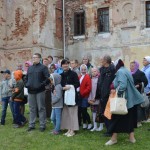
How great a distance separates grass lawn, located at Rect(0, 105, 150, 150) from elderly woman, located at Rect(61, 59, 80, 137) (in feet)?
0.89

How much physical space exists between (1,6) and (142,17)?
8.81 metres

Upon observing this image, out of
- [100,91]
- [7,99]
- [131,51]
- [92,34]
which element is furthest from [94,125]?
[92,34]

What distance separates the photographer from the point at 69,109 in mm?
8719

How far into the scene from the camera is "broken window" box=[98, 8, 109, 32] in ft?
68.1

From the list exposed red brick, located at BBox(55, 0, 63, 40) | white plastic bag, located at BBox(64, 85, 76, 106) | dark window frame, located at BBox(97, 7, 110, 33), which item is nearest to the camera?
white plastic bag, located at BBox(64, 85, 76, 106)

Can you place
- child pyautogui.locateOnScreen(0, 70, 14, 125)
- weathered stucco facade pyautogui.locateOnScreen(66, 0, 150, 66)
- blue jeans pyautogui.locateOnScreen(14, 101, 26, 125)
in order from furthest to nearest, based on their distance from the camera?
weathered stucco facade pyautogui.locateOnScreen(66, 0, 150, 66) < child pyautogui.locateOnScreen(0, 70, 14, 125) < blue jeans pyautogui.locateOnScreen(14, 101, 26, 125)

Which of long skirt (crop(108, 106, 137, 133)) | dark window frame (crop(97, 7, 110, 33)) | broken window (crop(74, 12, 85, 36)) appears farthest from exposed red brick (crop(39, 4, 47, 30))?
long skirt (crop(108, 106, 137, 133))

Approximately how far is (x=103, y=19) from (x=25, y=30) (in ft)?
16.1

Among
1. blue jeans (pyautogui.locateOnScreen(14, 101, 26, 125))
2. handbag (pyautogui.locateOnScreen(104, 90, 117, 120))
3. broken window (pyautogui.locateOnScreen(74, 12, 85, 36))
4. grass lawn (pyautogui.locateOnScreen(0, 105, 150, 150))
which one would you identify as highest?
broken window (pyautogui.locateOnScreen(74, 12, 85, 36))

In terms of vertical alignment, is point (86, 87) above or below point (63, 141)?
above

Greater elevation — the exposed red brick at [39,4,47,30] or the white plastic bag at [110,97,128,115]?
the exposed red brick at [39,4,47,30]

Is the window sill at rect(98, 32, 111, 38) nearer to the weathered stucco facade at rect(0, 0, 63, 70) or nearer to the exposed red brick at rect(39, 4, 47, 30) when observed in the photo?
the weathered stucco facade at rect(0, 0, 63, 70)

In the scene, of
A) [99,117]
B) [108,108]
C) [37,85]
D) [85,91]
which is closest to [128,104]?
[108,108]

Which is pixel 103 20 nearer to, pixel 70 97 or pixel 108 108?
pixel 70 97
